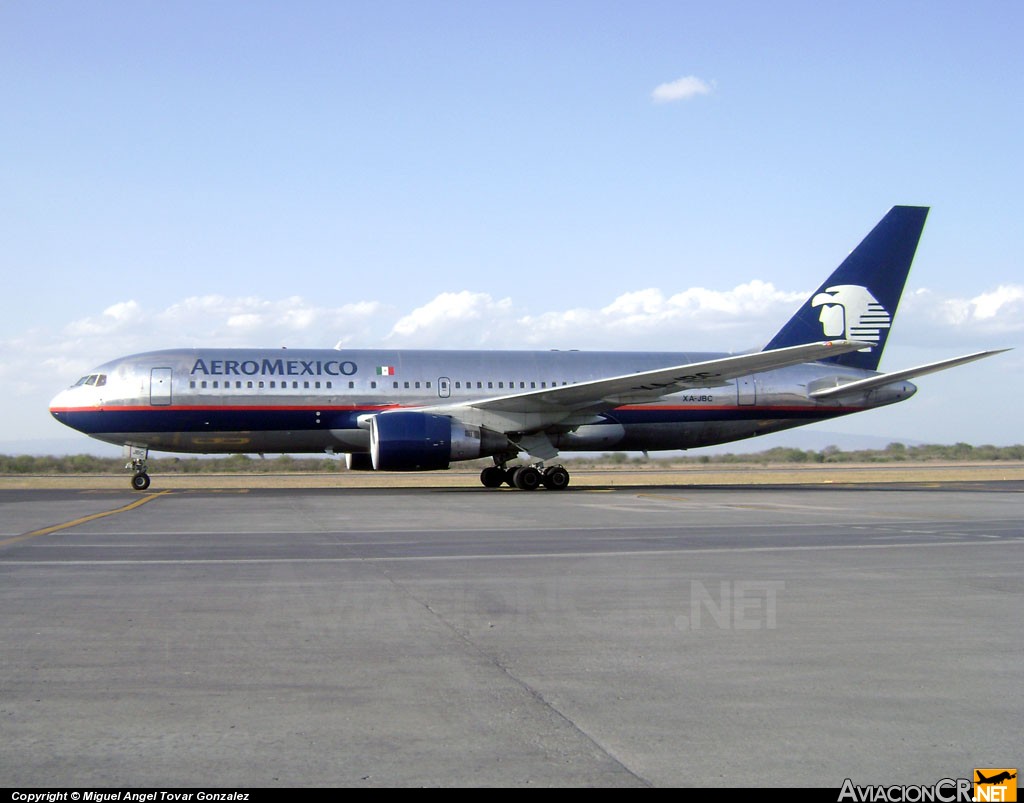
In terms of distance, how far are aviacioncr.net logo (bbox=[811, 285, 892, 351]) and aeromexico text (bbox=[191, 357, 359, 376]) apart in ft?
43.4

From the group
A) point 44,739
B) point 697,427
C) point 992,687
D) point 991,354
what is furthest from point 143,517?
point 991,354

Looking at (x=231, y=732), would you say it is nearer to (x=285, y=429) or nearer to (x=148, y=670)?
(x=148, y=670)

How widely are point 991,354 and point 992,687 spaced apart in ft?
61.9

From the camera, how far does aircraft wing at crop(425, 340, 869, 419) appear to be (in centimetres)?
2202

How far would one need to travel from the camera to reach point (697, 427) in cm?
2725

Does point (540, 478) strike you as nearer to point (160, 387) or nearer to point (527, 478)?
point (527, 478)

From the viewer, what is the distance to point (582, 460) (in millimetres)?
57250

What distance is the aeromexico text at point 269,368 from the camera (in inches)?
957

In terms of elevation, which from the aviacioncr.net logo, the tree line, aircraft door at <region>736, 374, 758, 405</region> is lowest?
the tree line

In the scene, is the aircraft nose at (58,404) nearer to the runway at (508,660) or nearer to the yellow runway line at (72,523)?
the yellow runway line at (72,523)

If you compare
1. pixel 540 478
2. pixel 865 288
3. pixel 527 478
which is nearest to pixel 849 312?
pixel 865 288

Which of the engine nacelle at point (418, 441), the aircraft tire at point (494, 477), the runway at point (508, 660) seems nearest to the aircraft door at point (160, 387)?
the engine nacelle at point (418, 441)

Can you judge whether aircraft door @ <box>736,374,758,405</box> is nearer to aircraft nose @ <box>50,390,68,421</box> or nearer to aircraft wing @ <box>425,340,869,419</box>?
aircraft wing @ <box>425,340,869,419</box>

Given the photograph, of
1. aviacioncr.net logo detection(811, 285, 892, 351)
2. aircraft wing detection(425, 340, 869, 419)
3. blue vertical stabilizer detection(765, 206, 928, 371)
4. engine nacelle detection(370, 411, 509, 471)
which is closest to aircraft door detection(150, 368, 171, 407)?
engine nacelle detection(370, 411, 509, 471)
